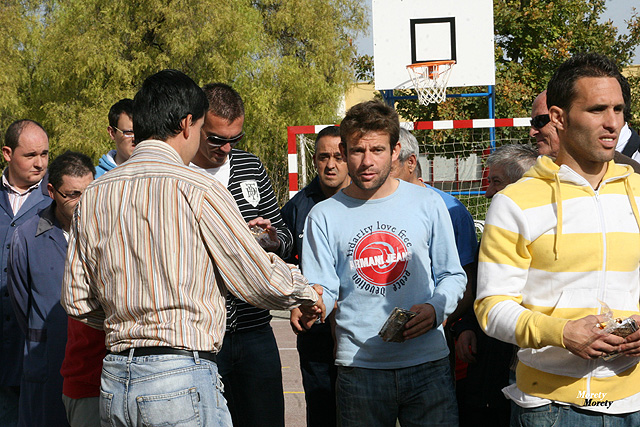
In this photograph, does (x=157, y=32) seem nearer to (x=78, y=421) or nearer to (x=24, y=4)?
(x=24, y=4)

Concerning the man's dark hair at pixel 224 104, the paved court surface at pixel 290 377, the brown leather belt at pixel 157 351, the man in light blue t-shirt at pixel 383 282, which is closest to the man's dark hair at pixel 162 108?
the brown leather belt at pixel 157 351

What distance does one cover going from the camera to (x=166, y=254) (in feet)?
8.82

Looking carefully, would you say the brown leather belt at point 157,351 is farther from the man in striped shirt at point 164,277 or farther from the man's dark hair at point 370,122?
the man's dark hair at point 370,122

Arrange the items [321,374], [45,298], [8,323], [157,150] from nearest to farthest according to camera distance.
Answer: [157,150]
[45,298]
[321,374]
[8,323]

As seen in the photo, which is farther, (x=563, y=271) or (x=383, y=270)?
(x=383, y=270)

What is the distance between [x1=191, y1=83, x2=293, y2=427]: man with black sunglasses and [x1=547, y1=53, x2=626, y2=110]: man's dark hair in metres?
1.80

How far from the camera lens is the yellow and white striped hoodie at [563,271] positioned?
8.49 ft

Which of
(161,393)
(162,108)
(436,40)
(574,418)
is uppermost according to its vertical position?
(436,40)

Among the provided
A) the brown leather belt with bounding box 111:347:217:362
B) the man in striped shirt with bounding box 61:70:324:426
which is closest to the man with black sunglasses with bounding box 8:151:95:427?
the man in striped shirt with bounding box 61:70:324:426

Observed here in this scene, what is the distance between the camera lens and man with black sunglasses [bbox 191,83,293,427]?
4113 millimetres

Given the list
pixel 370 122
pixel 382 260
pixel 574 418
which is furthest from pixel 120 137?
Result: pixel 574 418

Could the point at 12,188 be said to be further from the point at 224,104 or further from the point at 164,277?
the point at 164,277

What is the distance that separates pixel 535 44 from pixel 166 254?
26.0 meters

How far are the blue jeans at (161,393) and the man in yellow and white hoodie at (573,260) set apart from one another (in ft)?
3.54
